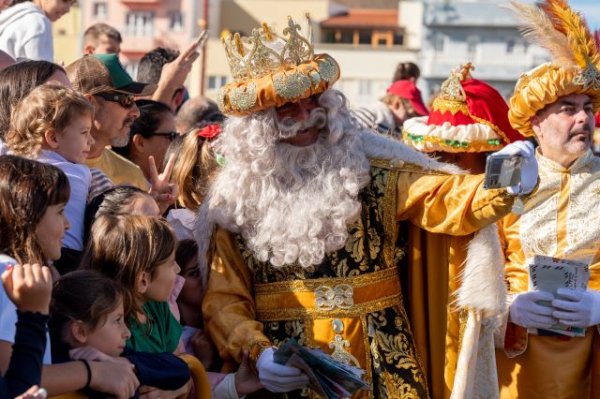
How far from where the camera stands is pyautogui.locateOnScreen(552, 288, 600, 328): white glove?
5434 mm

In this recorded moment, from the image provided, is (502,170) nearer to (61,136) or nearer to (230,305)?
(230,305)

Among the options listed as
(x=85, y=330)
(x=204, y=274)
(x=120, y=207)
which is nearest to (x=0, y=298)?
(x=85, y=330)

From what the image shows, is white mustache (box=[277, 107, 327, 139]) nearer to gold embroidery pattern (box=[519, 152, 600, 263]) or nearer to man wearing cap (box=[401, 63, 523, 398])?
man wearing cap (box=[401, 63, 523, 398])

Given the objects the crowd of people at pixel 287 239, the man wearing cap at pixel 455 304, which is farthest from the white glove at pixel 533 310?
the man wearing cap at pixel 455 304

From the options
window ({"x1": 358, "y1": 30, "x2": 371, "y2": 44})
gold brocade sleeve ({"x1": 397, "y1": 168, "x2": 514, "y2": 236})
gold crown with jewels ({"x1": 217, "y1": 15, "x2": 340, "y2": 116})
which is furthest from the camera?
window ({"x1": 358, "y1": 30, "x2": 371, "y2": 44})

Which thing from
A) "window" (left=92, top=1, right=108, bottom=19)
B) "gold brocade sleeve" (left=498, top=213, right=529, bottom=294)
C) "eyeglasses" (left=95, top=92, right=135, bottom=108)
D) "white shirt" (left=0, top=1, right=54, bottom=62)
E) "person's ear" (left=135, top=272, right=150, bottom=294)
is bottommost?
"gold brocade sleeve" (left=498, top=213, right=529, bottom=294)

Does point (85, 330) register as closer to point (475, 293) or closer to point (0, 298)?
point (0, 298)

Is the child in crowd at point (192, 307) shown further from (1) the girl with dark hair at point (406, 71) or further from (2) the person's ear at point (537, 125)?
(1) the girl with dark hair at point (406, 71)

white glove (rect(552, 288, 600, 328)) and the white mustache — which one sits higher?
the white mustache

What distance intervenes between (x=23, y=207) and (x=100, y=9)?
5054 centimetres

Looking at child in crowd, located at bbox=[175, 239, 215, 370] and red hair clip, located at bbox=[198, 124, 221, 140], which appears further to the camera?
red hair clip, located at bbox=[198, 124, 221, 140]

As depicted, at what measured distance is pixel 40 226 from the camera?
3.84 metres

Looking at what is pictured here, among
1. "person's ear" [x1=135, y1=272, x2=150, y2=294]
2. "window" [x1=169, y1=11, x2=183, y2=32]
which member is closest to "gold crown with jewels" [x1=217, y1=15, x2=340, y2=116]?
"person's ear" [x1=135, y1=272, x2=150, y2=294]

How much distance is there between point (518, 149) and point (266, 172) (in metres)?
1.01
